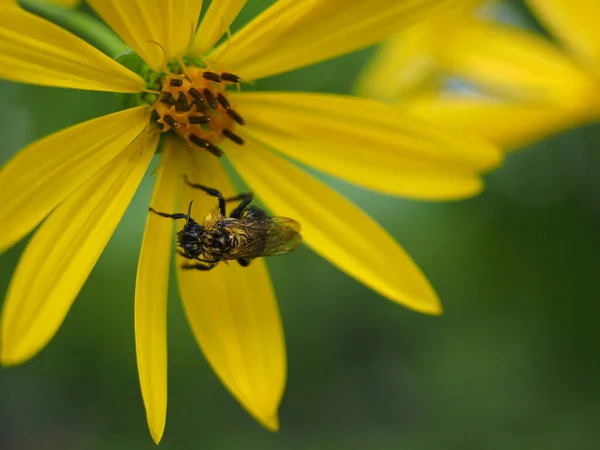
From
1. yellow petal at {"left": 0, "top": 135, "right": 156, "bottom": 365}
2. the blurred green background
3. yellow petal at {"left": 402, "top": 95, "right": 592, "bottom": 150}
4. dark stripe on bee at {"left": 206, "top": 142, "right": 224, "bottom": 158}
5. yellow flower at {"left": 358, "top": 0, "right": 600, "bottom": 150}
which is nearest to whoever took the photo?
yellow petal at {"left": 0, "top": 135, "right": 156, "bottom": 365}

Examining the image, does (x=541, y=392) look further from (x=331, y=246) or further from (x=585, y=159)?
(x=331, y=246)

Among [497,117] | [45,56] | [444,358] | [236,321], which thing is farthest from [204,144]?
[444,358]

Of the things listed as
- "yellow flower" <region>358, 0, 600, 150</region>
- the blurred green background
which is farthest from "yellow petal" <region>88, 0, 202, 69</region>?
the blurred green background

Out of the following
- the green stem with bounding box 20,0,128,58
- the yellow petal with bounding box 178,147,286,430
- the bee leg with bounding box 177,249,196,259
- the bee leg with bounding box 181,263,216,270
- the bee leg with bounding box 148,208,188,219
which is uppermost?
the green stem with bounding box 20,0,128,58

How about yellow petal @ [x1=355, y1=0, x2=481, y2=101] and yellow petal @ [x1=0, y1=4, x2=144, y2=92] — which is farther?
yellow petal @ [x1=355, y1=0, x2=481, y2=101]

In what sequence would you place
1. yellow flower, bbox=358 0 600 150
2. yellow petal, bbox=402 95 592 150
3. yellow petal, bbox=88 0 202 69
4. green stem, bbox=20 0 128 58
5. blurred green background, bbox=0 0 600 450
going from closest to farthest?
yellow petal, bbox=88 0 202 69 → green stem, bbox=20 0 128 58 → yellow petal, bbox=402 95 592 150 → yellow flower, bbox=358 0 600 150 → blurred green background, bbox=0 0 600 450

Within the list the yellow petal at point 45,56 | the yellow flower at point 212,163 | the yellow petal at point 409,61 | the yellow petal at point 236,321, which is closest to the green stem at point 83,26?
the yellow flower at point 212,163

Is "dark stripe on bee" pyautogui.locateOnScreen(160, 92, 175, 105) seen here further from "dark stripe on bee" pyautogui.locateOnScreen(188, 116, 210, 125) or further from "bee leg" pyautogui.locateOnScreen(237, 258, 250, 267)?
"bee leg" pyautogui.locateOnScreen(237, 258, 250, 267)
